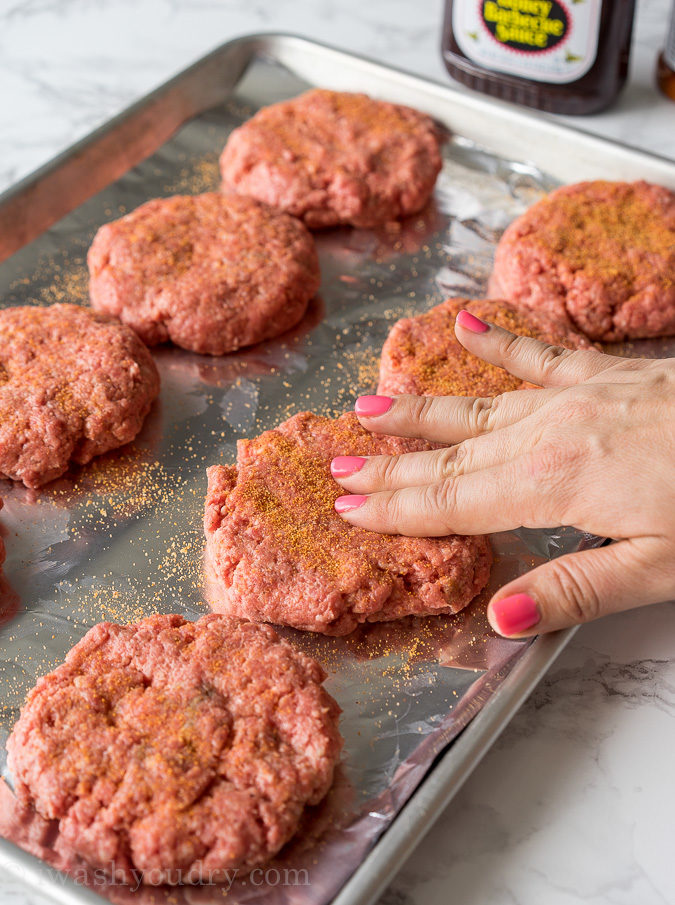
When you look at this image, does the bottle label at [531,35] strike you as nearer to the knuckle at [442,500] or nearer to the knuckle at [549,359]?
the knuckle at [549,359]

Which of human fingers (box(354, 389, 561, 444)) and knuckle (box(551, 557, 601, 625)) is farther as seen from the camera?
human fingers (box(354, 389, 561, 444))

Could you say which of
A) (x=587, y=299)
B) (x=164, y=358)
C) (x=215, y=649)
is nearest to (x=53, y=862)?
(x=215, y=649)

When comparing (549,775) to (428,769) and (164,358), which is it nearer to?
(428,769)

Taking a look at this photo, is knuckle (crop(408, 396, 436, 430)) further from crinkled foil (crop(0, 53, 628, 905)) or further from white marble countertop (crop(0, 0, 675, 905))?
white marble countertop (crop(0, 0, 675, 905))

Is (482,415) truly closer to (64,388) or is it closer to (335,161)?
(64,388)

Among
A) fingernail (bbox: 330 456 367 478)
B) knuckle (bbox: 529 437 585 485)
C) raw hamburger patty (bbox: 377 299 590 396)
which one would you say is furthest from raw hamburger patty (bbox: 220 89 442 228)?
knuckle (bbox: 529 437 585 485)

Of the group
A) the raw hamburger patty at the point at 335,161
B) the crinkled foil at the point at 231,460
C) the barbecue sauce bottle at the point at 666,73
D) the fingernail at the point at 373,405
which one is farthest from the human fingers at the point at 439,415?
the barbecue sauce bottle at the point at 666,73
